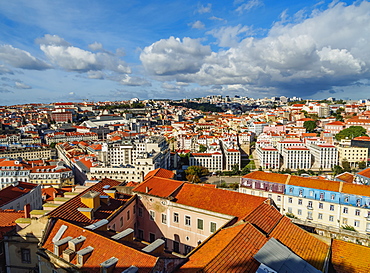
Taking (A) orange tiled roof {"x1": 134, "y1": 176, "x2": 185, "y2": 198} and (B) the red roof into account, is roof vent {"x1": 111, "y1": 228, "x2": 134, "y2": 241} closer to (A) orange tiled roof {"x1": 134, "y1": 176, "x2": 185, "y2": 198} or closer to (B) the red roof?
(A) orange tiled roof {"x1": 134, "y1": 176, "x2": 185, "y2": 198}

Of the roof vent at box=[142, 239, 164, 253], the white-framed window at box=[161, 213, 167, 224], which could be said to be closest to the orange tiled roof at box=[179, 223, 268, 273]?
A: the roof vent at box=[142, 239, 164, 253]

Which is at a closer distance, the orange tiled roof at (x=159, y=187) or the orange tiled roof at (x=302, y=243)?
the orange tiled roof at (x=302, y=243)

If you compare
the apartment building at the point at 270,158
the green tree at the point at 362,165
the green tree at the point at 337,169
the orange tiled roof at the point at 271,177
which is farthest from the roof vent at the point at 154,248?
the green tree at the point at 362,165

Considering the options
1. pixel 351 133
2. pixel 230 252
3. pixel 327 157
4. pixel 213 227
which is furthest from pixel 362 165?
pixel 230 252

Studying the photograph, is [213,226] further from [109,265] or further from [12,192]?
[12,192]

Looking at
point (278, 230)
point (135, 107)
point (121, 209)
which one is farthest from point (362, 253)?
point (135, 107)

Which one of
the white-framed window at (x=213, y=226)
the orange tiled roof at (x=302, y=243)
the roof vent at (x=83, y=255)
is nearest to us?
the roof vent at (x=83, y=255)

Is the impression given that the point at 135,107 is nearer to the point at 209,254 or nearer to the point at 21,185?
the point at 21,185

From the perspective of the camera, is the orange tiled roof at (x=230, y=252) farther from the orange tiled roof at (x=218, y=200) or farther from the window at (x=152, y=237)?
the window at (x=152, y=237)
